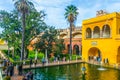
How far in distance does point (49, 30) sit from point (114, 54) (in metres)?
15.0

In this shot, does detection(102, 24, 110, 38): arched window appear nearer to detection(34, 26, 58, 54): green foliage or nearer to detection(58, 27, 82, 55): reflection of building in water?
detection(34, 26, 58, 54): green foliage

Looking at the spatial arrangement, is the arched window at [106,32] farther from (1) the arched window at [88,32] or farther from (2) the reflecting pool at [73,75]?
(2) the reflecting pool at [73,75]

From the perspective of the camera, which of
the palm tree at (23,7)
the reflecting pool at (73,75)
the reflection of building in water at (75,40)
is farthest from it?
the reflection of building in water at (75,40)

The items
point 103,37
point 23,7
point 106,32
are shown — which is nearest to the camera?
point 23,7

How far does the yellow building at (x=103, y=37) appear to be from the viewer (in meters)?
40.1

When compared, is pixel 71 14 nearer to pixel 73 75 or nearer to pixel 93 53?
pixel 93 53

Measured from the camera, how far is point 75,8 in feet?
166

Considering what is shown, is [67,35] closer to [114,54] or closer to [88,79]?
[114,54]

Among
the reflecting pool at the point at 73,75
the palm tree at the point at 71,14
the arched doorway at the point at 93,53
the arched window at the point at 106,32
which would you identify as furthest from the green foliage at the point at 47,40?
the reflecting pool at the point at 73,75


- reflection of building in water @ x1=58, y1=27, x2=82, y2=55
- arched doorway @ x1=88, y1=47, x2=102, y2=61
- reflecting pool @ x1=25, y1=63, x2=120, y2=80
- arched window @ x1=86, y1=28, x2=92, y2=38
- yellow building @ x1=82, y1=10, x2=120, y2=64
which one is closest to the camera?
reflecting pool @ x1=25, y1=63, x2=120, y2=80

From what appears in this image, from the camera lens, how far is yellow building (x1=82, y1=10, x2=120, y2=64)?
40.1m

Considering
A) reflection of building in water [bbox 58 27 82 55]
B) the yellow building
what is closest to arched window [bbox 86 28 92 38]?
the yellow building

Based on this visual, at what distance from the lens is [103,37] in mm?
43438

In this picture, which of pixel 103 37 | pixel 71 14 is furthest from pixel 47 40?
pixel 103 37
